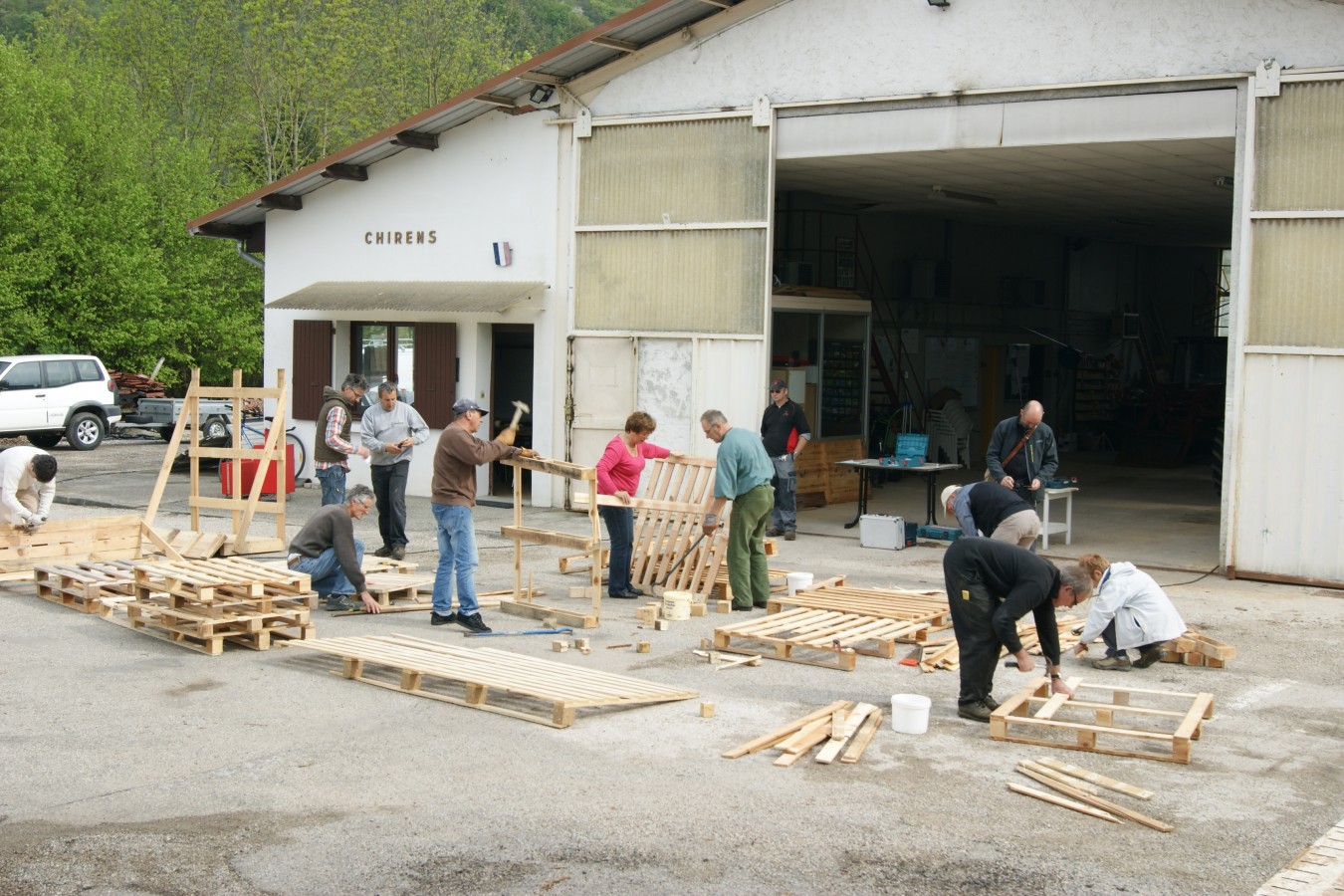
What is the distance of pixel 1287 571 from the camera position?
552 inches

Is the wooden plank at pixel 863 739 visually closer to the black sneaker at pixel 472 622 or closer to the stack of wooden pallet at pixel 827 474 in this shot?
the black sneaker at pixel 472 622

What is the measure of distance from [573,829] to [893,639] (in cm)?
463

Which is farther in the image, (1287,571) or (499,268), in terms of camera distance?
(499,268)

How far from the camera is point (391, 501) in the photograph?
1448 centimetres

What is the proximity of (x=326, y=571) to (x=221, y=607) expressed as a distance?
156 centimetres

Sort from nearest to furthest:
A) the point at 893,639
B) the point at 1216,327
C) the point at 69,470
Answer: the point at 893,639 < the point at 69,470 < the point at 1216,327

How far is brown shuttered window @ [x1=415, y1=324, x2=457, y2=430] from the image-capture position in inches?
770

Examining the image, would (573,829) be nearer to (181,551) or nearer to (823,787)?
(823,787)

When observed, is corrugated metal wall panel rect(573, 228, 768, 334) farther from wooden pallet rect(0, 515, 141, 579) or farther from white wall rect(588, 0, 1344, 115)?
wooden pallet rect(0, 515, 141, 579)

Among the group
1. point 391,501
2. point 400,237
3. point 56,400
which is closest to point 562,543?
point 391,501

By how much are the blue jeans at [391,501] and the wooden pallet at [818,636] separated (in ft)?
14.8

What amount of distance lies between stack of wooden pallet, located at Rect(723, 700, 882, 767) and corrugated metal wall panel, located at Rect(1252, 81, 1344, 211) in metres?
8.16

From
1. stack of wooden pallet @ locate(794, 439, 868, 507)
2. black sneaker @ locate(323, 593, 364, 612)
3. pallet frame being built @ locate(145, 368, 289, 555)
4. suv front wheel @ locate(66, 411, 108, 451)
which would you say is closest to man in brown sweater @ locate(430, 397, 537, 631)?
black sneaker @ locate(323, 593, 364, 612)

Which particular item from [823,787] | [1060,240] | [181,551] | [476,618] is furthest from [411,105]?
[823,787]
